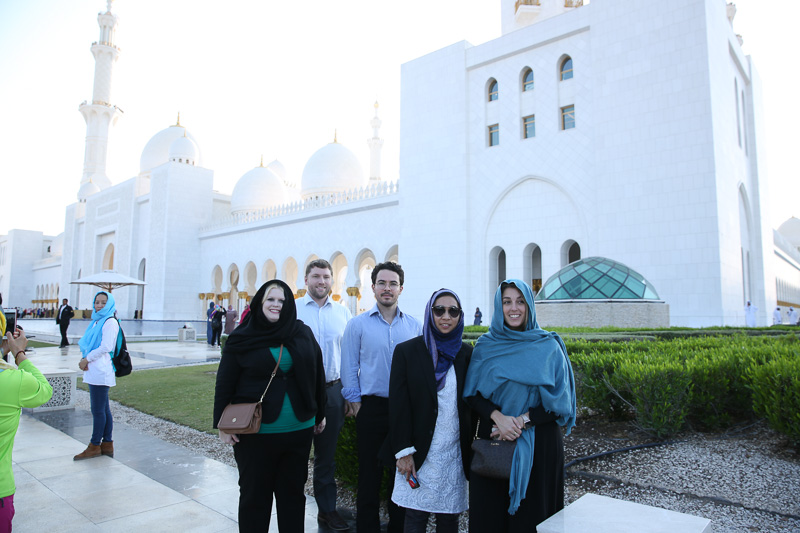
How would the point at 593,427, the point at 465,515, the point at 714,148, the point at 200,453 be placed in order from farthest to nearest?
the point at 714,148, the point at 200,453, the point at 593,427, the point at 465,515

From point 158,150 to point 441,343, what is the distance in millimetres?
33465

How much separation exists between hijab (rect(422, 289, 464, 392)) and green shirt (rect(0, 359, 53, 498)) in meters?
1.67

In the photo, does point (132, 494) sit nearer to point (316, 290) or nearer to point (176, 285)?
point (316, 290)

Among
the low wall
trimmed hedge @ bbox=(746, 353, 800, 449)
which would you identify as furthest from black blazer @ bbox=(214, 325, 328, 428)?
the low wall

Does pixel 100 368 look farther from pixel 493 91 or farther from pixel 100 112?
pixel 100 112

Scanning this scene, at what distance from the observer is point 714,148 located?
40.0 ft

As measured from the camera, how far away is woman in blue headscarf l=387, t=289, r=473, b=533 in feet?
7.24

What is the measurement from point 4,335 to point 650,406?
3.97 meters

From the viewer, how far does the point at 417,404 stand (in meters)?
2.24

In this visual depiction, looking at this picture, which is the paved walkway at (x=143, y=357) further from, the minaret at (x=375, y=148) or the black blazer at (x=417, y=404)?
the minaret at (x=375, y=148)

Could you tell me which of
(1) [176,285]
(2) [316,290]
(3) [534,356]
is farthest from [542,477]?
(1) [176,285]

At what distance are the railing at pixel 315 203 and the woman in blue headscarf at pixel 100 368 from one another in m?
15.0

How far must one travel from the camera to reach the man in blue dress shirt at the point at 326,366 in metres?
3.00

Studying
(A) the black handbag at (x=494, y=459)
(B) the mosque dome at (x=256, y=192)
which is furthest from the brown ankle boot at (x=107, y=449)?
(B) the mosque dome at (x=256, y=192)
